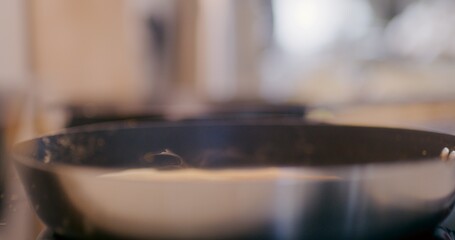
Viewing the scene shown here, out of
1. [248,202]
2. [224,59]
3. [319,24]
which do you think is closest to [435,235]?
[248,202]

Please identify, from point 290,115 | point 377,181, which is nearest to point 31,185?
point 377,181

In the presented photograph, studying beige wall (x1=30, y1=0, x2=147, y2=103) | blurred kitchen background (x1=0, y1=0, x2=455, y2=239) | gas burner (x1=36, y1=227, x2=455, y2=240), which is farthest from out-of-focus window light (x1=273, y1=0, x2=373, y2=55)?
gas burner (x1=36, y1=227, x2=455, y2=240)

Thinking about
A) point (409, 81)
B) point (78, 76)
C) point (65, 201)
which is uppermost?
point (65, 201)

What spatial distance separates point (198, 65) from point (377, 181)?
1.69 meters

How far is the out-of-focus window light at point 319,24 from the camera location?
94.3 inches

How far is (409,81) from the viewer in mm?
2295

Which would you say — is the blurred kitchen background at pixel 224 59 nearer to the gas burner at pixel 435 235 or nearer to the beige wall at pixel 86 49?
the beige wall at pixel 86 49

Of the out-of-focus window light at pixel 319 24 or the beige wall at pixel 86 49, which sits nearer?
the beige wall at pixel 86 49

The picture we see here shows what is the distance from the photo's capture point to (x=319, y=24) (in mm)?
2475

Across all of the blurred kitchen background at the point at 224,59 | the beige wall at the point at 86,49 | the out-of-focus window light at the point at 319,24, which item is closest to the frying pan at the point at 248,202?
the blurred kitchen background at the point at 224,59

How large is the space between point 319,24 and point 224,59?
68cm

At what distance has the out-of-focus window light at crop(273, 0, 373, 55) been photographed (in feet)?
7.86

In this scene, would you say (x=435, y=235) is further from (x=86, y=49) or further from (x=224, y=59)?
(x=224, y=59)

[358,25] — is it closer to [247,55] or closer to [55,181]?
[247,55]
